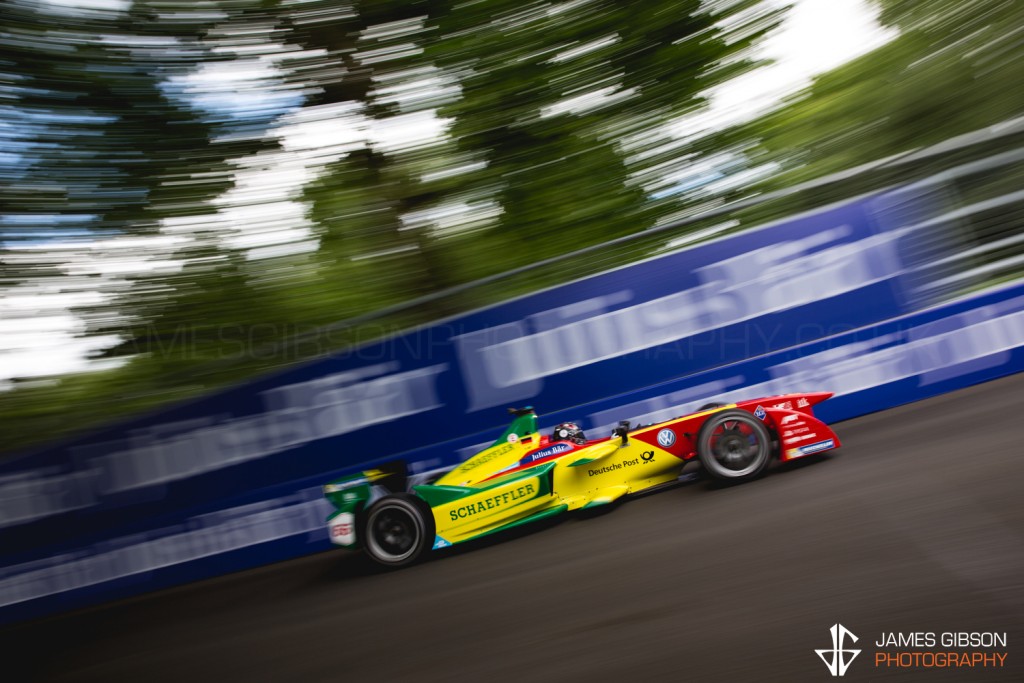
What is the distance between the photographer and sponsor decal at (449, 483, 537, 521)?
4785 millimetres

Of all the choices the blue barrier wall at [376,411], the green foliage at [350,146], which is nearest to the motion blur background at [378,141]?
the green foliage at [350,146]

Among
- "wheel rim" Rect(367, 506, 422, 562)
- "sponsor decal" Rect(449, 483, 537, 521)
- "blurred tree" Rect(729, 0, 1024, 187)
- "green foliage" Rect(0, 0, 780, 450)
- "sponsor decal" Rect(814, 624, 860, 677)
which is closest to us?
"sponsor decal" Rect(814, 624, 860, 677)

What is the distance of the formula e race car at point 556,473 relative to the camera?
4.63 m

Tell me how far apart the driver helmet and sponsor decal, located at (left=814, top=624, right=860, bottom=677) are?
2628mm

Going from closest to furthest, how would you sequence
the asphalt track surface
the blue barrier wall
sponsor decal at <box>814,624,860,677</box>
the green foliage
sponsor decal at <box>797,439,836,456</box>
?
sponsor decal at <box>814,624,860,677</box>
the asphalt track surface
sponsor decal at <box>797,439,836,456</box>
the blue barrier wall
the green foliage

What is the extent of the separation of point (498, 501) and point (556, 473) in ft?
1.47

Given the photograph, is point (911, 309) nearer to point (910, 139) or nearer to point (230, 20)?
point (910, 139)

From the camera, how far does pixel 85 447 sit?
19.4ft

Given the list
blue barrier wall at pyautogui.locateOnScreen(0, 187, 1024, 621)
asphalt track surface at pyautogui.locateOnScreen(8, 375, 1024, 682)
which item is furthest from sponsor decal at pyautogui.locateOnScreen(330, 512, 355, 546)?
blue barrier wall at pyautogui.locateOnScreen(0, 187, 1024, 621)

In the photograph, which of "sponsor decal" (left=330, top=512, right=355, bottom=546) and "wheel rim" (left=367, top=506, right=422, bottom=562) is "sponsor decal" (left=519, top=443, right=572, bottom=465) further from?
"sponsor decal" (left=330, top=512, right=355, bottom=546)

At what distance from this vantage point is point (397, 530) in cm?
495

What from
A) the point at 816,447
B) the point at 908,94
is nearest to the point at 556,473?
the point at 816,447

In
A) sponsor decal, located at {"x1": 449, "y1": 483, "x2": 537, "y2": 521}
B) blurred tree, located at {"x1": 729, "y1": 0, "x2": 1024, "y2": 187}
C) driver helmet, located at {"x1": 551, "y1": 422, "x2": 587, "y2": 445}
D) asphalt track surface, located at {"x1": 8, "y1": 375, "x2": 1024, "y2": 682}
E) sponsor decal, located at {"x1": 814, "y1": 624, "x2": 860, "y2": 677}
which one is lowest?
sponsor decal, located at {"x1": 814, "y1": 624, "x2": 860, "y2": 677}

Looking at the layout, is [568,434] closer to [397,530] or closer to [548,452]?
[548,452]
